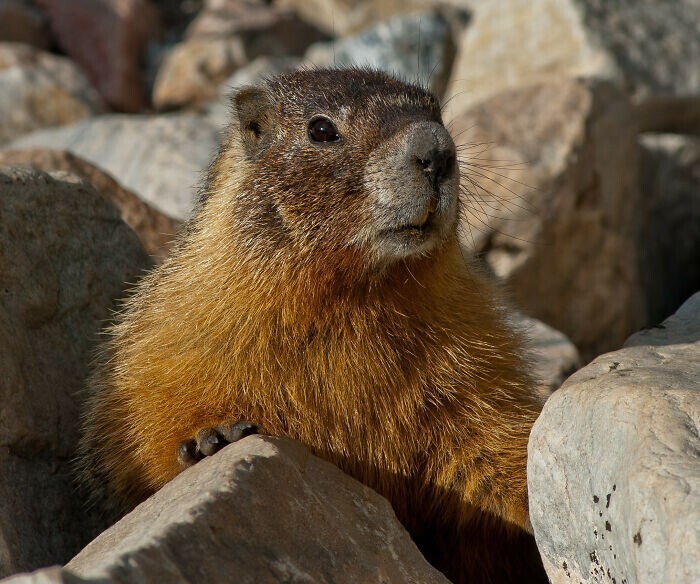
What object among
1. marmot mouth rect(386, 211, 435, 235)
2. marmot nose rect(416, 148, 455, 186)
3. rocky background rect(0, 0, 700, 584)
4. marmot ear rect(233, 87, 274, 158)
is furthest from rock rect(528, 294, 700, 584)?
marmot ear rect(233, 87, 274, 158)

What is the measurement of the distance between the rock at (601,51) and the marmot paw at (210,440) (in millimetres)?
6349

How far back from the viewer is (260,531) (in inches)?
137

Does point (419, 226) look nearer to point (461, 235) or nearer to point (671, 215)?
point (461, 235)

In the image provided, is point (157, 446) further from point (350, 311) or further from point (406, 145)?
point (406, 145)

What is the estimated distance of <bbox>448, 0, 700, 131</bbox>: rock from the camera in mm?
10258

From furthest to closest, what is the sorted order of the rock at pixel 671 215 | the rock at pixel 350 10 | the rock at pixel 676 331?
1. the rock at pixel 350 10
2. the rock at pixel 671 215
3. the rock at pixel 676 331

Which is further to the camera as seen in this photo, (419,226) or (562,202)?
(562,202)

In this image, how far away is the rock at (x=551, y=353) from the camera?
252 inches

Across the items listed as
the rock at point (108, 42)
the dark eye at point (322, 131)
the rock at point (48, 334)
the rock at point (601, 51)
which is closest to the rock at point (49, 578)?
the rock at point (48, 334)

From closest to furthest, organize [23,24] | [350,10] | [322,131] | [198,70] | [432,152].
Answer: [432,152] → [322,131] → [198,70] → [23,24] → [350,10]

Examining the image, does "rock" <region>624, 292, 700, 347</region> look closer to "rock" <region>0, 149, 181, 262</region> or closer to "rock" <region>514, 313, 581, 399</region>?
"rock" <region>514, 313, 581, 399</region>

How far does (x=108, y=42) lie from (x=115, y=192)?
8.11m

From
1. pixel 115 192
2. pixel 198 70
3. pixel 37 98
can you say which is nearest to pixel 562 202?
pixel 115 192

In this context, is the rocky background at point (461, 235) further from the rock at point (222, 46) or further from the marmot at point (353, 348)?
the marmot at point (353, 348)
